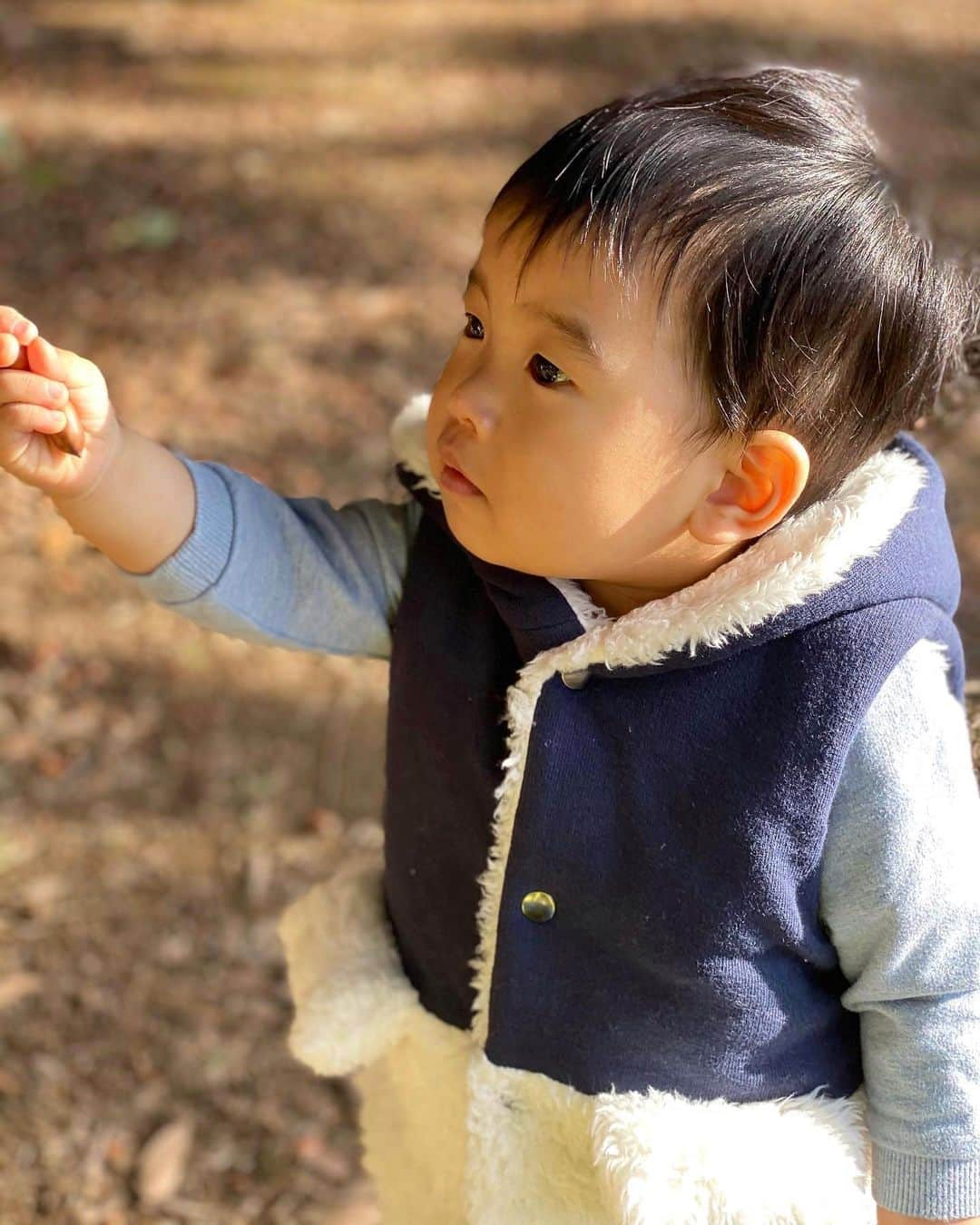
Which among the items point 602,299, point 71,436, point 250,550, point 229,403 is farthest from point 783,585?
point 229,403

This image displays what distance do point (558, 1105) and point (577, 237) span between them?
0.75 metres

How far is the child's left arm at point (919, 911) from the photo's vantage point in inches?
43.6

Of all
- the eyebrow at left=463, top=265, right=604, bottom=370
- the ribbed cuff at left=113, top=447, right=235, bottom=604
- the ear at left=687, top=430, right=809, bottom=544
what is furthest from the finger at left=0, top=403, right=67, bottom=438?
the ear at left=687, top=430, right=809, bottom=544

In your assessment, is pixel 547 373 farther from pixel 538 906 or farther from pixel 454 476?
pixel 538 906

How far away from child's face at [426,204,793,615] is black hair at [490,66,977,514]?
0.02 m

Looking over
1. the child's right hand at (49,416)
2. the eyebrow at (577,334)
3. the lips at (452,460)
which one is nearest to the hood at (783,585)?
the lips at (452,460)

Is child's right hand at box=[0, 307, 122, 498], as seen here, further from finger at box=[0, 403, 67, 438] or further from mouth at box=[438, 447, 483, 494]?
mouth at box=[438, 447, 483, 494]

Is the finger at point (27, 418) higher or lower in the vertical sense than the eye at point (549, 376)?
lower

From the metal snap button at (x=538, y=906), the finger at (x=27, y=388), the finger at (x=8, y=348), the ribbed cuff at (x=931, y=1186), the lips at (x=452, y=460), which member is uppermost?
the finger at (x=8, y=348)

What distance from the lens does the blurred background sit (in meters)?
2.19

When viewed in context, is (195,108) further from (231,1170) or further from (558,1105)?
(558,1105)

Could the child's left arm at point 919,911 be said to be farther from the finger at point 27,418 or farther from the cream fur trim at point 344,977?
the finger at point 27,418

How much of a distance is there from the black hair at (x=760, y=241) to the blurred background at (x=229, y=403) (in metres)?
0.07

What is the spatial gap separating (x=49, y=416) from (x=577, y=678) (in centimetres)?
48
